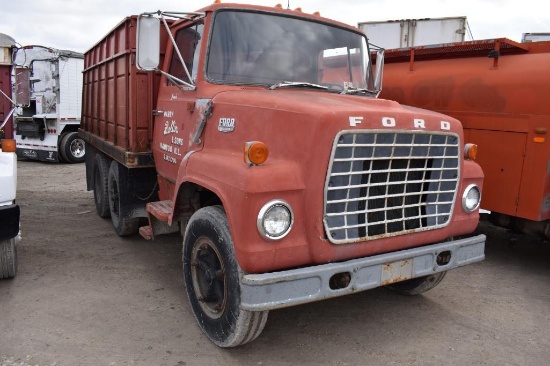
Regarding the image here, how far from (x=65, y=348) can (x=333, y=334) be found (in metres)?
1.95

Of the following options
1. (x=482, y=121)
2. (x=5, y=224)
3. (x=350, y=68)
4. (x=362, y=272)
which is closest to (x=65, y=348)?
(x=5, y=224)

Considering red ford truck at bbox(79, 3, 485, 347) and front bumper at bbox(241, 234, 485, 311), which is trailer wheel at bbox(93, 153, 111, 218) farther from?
front bumper at bbox(241, 234, 485, 311)

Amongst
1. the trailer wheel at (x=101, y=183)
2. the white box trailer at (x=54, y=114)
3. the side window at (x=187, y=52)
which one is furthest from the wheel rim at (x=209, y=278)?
the white box trailer at (x=54, y=114)

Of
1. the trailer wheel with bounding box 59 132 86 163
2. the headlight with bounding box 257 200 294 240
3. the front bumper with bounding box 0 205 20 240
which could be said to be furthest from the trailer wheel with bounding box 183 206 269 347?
the trailer wheel with bounding box 59 132 86 163

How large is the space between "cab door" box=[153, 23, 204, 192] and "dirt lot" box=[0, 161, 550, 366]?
1171 mm

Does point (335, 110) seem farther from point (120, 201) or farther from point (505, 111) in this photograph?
point (120, 201)

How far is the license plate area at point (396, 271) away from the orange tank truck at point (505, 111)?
2.17 metres

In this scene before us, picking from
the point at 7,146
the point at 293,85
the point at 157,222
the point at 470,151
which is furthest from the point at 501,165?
the point at 7,146

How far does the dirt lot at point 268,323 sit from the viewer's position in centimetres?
345

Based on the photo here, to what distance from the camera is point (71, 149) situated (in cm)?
1401

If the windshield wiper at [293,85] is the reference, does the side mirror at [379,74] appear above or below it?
above

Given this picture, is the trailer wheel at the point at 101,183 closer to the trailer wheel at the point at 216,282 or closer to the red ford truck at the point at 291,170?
the red ford truck at the point at 291,170

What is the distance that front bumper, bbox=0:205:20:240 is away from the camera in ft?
13.2

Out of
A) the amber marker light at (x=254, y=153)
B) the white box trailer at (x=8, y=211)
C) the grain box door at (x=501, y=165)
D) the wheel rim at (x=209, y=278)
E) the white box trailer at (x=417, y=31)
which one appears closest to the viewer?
the amber marker light at (x=254, y=153)
